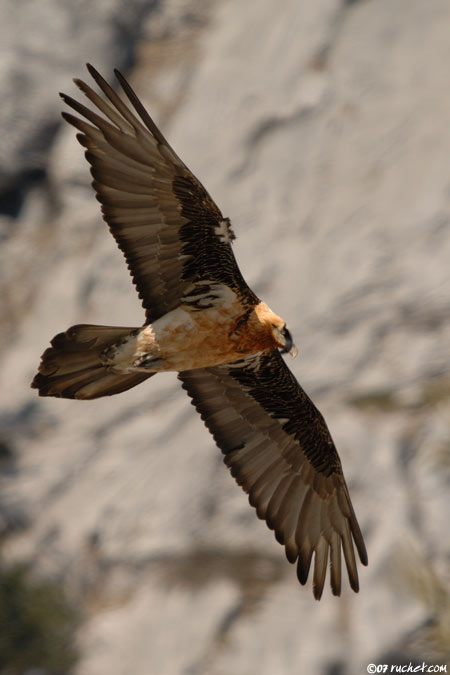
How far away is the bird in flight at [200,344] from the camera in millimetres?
5578

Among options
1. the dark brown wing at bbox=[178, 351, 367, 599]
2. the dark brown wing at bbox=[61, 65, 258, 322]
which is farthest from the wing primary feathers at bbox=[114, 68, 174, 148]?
the dark brown wing at bbox=[178, 351, 367, 599]

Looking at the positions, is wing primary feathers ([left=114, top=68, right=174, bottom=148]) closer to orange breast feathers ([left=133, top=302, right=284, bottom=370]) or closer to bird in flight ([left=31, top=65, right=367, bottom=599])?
bird in flight ([left=31, top=65, right=367, bottom=599])

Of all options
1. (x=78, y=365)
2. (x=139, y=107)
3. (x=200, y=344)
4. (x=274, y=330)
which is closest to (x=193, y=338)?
(x=200, y=344)

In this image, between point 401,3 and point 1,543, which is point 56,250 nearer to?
point 1,543

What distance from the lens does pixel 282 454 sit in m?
7.04

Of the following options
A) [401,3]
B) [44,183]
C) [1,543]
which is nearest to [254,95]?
[401,3]

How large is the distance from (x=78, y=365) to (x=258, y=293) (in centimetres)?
740

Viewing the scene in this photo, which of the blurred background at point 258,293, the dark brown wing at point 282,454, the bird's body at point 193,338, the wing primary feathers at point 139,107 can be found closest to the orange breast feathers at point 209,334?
the bird's body at point 193,338

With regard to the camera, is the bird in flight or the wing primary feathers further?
the bird in flight

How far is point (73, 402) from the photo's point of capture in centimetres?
1391

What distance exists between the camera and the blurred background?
11500mm

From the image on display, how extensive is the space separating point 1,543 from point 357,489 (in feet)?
16.1

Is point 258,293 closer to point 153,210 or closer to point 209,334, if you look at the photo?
point 209,334

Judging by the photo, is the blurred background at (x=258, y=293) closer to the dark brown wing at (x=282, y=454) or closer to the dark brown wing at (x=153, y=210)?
the dark brown wing at (x=282, y=454)
